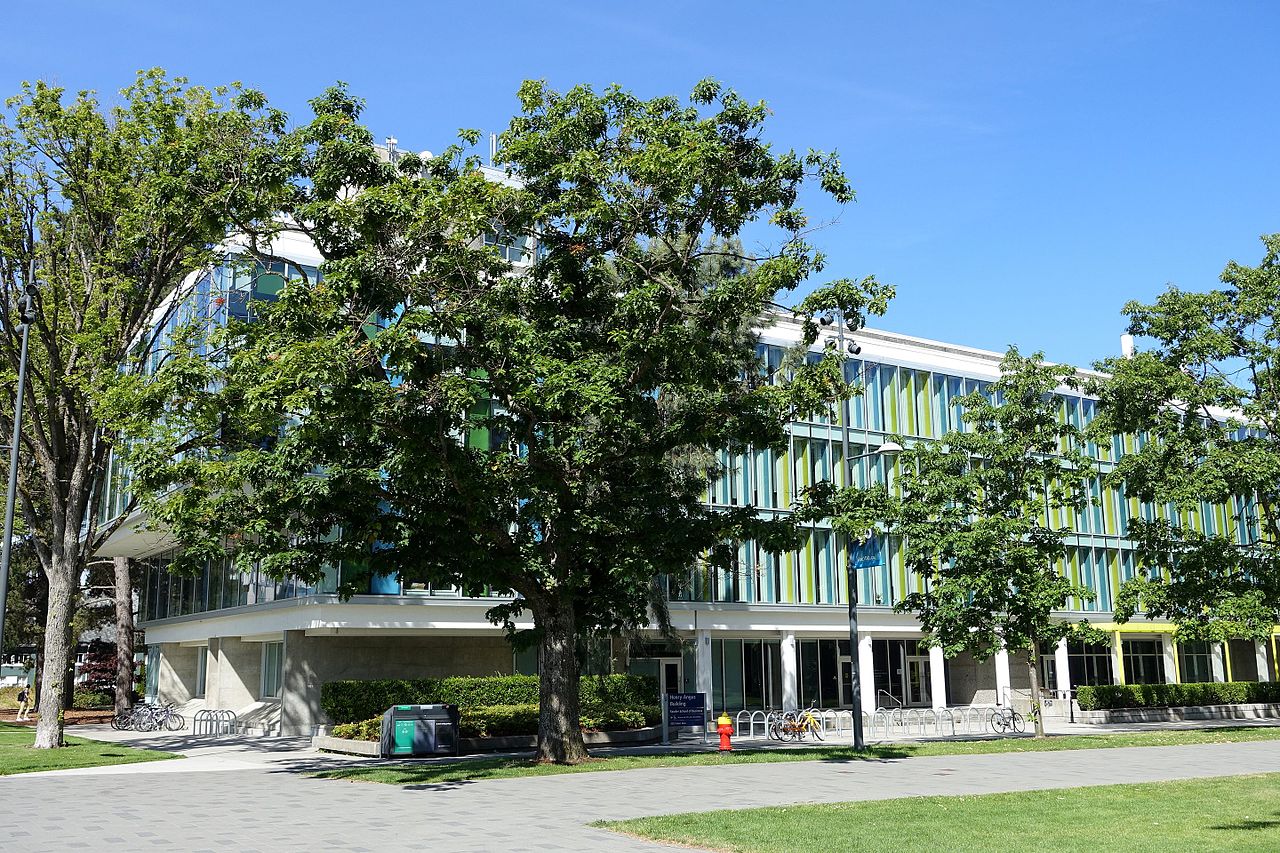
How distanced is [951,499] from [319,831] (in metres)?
21.2

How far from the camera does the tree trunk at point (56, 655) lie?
26766 millimetres

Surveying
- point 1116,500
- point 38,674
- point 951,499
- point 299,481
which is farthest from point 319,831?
point 1116,500

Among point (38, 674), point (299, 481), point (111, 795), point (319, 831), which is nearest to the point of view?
point (319, 831)

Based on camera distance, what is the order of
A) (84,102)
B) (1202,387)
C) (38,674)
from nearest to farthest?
(84,102) → (1202,387) → (38,674)

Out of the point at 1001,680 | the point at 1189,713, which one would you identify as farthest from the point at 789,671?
the point at 1189,713

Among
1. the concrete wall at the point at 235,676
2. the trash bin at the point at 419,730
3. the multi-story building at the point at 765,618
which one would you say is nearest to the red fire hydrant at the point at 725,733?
the trash bin at the point at 419,730

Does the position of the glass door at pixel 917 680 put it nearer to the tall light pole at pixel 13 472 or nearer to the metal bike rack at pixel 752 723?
the metal bike rack at pixel 752 723

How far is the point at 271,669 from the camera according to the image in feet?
133

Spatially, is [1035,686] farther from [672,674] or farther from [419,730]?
[419,730]

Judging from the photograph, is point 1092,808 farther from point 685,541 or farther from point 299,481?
point 299,481

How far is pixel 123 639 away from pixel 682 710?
22225 mm

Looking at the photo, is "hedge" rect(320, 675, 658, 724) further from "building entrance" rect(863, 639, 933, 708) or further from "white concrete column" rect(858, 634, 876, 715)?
"building entrance" rect(863, 639, 933, 708)

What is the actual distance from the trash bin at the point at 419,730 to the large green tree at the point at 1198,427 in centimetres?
1972

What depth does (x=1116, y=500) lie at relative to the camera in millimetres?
52625
